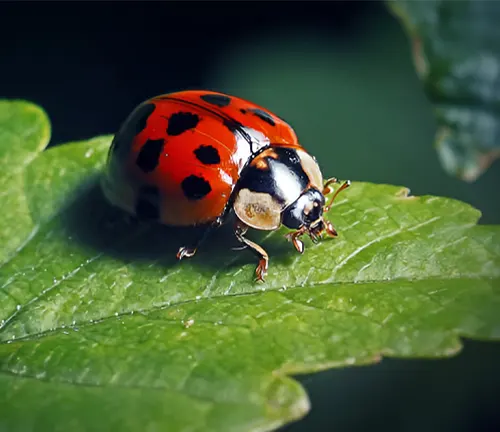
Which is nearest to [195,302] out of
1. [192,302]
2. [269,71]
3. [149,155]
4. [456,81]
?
[192,302]

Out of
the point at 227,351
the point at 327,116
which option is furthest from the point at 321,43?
the point at 227,351

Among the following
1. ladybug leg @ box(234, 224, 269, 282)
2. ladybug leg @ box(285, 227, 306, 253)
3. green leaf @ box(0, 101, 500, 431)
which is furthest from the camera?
ladybug leg @ box(285, 227, 306, 253)

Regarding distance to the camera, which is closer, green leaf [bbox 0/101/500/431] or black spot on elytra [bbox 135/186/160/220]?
green leaf [bbox 0/101/500/431]

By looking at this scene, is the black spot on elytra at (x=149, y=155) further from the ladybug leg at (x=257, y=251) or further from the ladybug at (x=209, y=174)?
the ladybug leg at (x=257, y=251)

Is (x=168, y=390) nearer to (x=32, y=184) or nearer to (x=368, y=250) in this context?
(x=368, y=250)

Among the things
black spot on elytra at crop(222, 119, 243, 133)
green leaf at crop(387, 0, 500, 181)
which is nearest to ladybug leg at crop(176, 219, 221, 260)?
black spot on elytra at crop(222, 119, 243, 133)

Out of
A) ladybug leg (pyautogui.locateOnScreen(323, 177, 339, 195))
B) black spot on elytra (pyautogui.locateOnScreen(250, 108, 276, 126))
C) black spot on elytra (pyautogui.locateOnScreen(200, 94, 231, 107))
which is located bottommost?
ladybug leg (pyautogui.locateOnScreen(323, 177, 339, 195))

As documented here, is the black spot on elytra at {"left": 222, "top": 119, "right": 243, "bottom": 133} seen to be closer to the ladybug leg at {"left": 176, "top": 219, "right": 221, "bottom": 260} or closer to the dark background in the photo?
the ladybug leg at {"left": 176, "top": 219, "right": 221, "bottom": 260}
